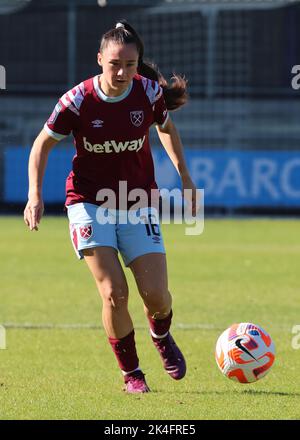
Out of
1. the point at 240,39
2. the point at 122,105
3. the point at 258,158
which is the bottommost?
the point at 258,158

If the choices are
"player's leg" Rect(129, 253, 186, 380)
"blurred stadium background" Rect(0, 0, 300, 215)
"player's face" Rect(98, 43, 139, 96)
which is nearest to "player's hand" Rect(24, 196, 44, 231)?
"player's leg" Rect(129, 253, 186, 380)

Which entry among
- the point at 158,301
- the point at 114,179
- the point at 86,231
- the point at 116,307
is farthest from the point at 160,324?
the point at 114,179

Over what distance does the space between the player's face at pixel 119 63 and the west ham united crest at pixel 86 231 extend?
82 centimetres

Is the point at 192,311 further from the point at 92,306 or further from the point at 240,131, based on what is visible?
the point at 240,131

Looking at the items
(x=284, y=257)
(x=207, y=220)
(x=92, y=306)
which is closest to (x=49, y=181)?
(x=207, y=220)

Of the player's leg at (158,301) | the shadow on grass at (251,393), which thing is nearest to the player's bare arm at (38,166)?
the player's leg at (158,301)

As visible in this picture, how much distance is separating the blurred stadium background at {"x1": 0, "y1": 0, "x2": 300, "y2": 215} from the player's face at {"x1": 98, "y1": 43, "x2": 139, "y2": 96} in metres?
14.0

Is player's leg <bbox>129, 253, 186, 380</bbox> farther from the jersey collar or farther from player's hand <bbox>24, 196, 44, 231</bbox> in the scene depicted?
the jersey collar

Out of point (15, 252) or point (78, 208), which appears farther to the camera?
point (15, 252)

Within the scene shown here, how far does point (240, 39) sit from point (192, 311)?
15640 mm

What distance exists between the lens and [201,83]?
24.1 m

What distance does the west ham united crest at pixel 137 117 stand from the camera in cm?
619

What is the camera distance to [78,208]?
6250 millimetres

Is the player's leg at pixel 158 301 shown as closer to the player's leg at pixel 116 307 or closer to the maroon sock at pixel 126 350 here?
the player's leg at pixel 116 307
